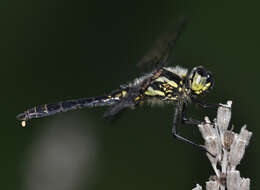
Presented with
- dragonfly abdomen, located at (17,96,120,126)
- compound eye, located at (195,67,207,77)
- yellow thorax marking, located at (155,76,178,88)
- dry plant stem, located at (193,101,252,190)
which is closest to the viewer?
dry plant stem, located at (193,101,252,190)

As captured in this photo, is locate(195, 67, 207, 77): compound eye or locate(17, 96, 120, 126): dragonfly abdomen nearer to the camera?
locate(195, 67, 207, 77): compound eye

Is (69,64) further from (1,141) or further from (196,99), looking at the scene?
(196,99)

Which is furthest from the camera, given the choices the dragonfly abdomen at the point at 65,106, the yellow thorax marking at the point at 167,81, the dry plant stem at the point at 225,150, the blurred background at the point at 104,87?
the blurred background at the point at 104,87

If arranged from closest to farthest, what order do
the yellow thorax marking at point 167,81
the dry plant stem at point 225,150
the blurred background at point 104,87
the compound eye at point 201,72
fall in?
the dry plant stem at point 225,150, the compound eye at point 201,72, the yellow thorax marking at point 167,81, the blurred background at point 104,87

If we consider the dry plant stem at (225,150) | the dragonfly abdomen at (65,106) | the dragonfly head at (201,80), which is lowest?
the dry plant stem at (225,150)

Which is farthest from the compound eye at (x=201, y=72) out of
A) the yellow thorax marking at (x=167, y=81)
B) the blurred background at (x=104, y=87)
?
the blurred background at (x=104, y=87)

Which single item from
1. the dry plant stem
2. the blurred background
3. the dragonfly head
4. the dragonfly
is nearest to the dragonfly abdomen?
the dragonfly

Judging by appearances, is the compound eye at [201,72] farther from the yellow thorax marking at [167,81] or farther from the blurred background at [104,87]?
the blurred background at [104,87]

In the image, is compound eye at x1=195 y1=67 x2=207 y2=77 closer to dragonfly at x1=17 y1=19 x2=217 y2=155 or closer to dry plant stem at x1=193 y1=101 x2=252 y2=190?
dragonfly at x1=17 y1=19 x2=217 y2=155

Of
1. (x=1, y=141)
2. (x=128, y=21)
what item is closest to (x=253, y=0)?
(x=128, y=21)

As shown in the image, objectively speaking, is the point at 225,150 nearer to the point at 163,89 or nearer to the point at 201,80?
the point at 201,80
